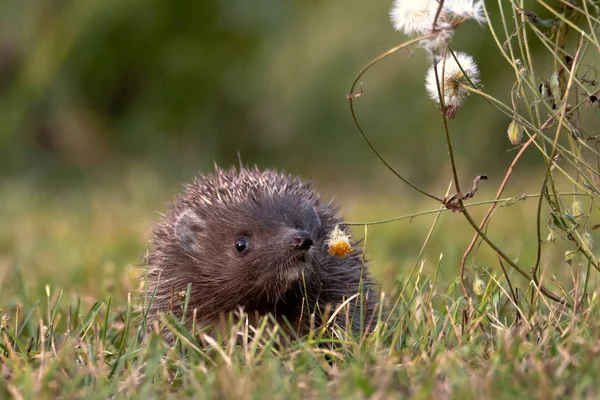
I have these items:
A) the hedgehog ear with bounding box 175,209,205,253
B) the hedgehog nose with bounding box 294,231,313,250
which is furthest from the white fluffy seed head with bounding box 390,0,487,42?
the hedgehog ear with bounding box 175,209,205,253

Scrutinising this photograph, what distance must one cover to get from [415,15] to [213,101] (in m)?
11.3

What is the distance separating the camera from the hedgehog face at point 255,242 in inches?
189

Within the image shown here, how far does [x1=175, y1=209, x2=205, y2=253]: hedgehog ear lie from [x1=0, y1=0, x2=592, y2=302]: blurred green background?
20.5 ft

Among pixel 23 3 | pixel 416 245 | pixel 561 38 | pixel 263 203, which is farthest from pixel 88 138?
pixel 561 38

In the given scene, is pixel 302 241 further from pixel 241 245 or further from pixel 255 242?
pixel 241 245

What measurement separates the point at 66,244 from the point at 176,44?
6.79m

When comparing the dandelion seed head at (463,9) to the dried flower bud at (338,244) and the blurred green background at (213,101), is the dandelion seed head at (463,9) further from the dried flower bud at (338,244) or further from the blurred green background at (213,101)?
the blurred green background at (213,101)

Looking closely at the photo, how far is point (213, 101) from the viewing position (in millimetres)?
14953

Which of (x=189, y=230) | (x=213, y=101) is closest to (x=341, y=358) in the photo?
(x=189, y=230)

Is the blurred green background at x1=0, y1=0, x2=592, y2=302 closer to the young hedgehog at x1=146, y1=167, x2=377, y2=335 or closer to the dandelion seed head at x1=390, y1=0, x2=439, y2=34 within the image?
the young hedgehog at x1=146, y1=167, x2=377, y2=335

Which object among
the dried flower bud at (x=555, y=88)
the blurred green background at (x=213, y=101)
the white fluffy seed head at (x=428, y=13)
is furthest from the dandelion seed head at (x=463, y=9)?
the blurred green background at (x=213, y=101)

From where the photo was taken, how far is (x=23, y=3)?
596 inches

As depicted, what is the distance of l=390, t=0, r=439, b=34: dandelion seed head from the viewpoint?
3799 mm

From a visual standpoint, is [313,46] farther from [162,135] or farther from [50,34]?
[50,34]
